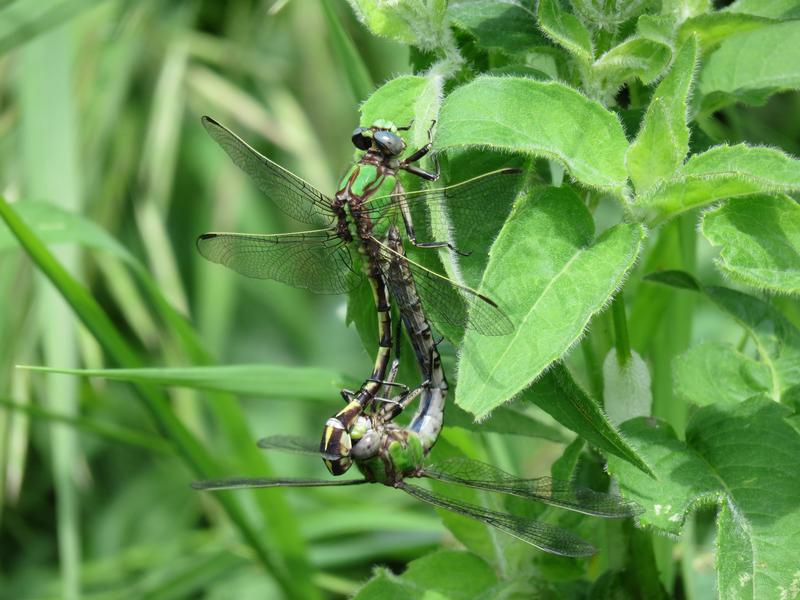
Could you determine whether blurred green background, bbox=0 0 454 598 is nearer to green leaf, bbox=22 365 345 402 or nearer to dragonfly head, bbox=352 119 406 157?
green leaf, bbox=22 365 345 402

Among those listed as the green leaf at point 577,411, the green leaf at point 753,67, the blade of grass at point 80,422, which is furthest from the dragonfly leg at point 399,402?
the blade of grass at point 80,422

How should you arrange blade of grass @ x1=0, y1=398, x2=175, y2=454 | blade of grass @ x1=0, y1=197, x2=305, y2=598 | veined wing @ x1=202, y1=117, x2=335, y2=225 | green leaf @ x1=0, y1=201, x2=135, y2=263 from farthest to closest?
blade of grass @ x1=0, y1=398, x2=175, y2=454 < green leaf @ x1=0, y1=201, x2=135, y2=263 < veined wing @ x1=202, y1=117, x2=335, y2=225 < blade of grass @ x1=0, y1=197, x2=305, y2=598

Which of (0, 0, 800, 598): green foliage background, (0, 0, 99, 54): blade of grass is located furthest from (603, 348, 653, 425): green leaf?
(0, 0, 99, 54): blade of grass

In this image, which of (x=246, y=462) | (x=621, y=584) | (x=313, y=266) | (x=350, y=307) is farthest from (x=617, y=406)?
(x=246, y=462)

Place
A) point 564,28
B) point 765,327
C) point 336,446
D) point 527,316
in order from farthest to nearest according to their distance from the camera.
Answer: point 336,446
point 765,327
point 564,28
point 527,316

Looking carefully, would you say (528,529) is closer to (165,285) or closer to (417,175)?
(417,175)

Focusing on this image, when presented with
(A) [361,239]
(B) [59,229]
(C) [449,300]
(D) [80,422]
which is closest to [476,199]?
(C) [449,300]
